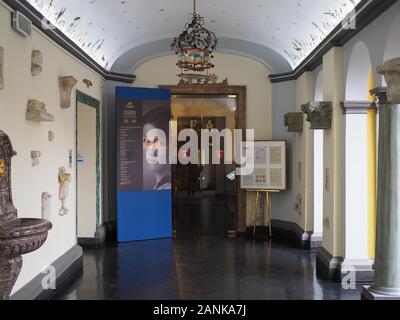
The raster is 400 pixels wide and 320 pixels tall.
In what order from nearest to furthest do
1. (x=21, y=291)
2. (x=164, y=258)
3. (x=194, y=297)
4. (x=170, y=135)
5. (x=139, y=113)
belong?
1. (x=21, y=291)
2. (x=194, y=297)
3. (x=164, y=258)
4. (x=139, y=113)
5. (x=170, y=135)

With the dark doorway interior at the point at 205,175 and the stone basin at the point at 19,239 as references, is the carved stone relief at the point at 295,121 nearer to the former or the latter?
the dark doorway interior at the point at 205,175

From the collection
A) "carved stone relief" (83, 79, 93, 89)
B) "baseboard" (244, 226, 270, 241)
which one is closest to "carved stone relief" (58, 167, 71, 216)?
"carved stone relief" (83, 79, 93, 89)

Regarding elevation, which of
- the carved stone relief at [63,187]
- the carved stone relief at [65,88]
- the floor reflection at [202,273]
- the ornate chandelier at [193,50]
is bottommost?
the floor reflection at [202,273]

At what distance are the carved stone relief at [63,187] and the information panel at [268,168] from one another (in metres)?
4.00

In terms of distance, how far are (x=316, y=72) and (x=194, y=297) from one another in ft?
14.7

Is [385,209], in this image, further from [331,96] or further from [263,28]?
[263,28]

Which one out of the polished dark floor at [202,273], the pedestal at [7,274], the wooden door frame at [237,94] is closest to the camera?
the pedestal at [7,274]

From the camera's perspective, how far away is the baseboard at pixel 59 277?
16.0 feet

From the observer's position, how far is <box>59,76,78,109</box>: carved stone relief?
20.5 feet

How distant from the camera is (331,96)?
21.3 ft

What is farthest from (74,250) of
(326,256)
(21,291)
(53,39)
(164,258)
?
(326,256)

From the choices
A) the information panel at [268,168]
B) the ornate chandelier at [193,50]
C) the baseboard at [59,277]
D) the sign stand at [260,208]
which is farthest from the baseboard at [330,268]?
the baseboard at [59,277]

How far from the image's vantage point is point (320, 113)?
6.48m

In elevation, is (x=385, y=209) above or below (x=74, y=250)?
above
